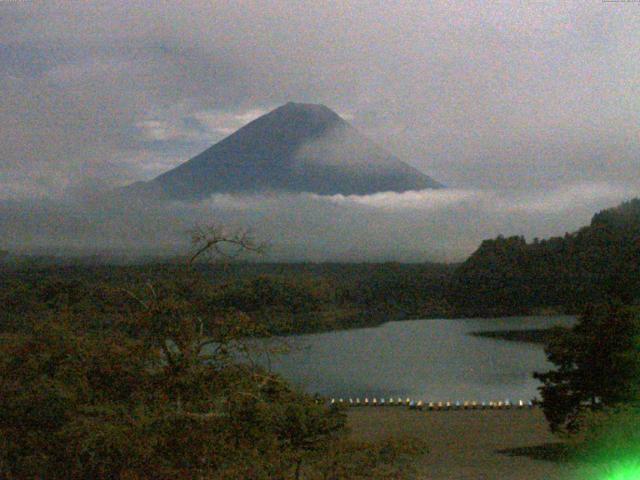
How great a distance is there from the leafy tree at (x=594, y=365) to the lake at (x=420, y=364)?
6.66 metres

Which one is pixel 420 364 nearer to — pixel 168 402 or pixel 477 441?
pixel 477 441

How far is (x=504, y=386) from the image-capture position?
3003cm

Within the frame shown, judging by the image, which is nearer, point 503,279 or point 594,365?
point 594,365

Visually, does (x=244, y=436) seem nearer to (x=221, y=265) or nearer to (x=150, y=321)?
(x=150, y=321)

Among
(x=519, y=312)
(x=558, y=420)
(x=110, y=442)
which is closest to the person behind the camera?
(x=110, y=442)

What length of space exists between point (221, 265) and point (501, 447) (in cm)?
1031

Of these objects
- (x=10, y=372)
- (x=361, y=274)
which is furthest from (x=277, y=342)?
(x=361, y=274)

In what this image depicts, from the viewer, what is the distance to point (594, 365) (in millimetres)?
12211

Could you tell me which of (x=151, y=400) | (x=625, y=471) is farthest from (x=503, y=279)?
(x=151, y=400)

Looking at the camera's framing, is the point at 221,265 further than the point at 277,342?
Yes

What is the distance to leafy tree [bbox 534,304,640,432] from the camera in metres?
11.6

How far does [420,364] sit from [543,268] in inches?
1278

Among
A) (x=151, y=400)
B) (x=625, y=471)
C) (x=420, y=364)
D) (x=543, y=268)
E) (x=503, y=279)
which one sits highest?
(x=543, y=268)

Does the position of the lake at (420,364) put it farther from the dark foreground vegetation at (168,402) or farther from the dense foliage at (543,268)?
the dark foreground vegetation at (168,402)
